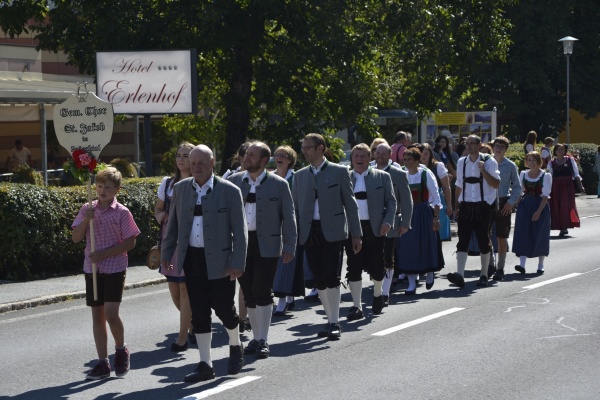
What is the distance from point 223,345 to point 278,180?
1.68 metres

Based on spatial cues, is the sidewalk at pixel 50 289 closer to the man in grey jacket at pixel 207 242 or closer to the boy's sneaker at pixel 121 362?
the boy's sneaker at pixel 121 362

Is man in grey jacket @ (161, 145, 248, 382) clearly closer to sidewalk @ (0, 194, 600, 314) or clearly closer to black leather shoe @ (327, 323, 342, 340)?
black leather shoe @ (327, 323, 342, 340)

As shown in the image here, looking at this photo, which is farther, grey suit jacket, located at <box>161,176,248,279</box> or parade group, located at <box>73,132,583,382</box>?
parade group, located at <box>73,132,583,382</box>

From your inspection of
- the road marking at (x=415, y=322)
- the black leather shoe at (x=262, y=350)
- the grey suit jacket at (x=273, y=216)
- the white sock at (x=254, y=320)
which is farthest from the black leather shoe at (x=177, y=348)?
the road marking at (x=415, y=322)

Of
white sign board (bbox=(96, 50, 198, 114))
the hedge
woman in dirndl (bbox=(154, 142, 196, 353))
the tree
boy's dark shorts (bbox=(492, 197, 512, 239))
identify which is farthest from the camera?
the tree

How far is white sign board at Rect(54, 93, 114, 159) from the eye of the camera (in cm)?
1079

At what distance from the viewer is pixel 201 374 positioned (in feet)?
27.4

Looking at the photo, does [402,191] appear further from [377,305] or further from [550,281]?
[550,281]

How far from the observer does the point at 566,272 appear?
50.0ft

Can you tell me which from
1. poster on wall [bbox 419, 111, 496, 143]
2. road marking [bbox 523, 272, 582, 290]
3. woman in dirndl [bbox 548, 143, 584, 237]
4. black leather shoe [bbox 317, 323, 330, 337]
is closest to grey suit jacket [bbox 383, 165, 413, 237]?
black leather shoe [bbox 317, 323, 330, 337]

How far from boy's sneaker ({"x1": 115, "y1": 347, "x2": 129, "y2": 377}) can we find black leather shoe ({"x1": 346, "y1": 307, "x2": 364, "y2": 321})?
123 inches

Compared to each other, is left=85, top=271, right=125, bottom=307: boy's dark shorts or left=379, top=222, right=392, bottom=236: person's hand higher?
left=379, top=222, right=392, bottom=236: person's hand

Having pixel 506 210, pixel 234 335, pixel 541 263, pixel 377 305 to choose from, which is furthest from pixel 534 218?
pixel 234 335

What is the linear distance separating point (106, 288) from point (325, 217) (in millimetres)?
2491
